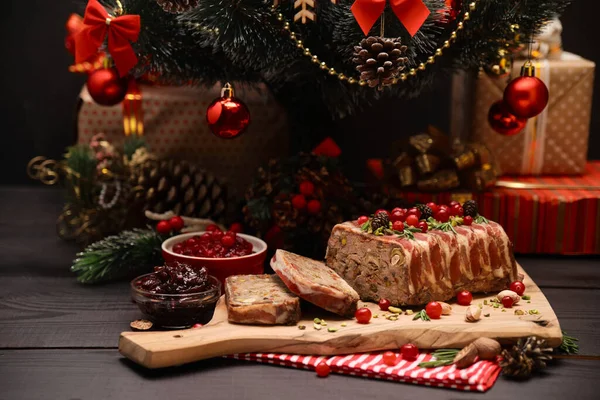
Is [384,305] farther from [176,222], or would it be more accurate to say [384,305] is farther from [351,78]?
[176,222]

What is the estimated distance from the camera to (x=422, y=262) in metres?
1.66

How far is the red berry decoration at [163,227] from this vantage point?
2033mm

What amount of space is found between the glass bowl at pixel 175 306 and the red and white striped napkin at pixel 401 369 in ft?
0.51

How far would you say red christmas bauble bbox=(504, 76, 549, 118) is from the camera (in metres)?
1.87

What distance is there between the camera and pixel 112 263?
1.97m

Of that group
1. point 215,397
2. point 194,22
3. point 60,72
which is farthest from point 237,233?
point 60,72

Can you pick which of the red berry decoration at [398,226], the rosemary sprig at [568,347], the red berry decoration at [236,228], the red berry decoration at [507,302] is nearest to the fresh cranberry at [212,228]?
the red berry decoration at [236,228]

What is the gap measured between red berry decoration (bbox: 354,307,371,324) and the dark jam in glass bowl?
1.01 ft

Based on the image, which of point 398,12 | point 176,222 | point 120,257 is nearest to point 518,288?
point 398,12

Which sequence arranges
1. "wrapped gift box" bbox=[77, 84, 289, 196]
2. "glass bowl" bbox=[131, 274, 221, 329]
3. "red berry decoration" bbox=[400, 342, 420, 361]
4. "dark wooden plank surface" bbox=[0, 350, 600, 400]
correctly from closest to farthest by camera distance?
"dark wooden plank surface" bbox=[0, 350, 600, 400]
"red berry decoration" bbox=[400, 342, 420, 361]
"glass bowl" bbox=[131, 274, 221, 329]
"wrapped gift box" bbox=[77, 84, 289, 196]

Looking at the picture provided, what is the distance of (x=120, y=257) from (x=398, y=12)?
94 centimetres

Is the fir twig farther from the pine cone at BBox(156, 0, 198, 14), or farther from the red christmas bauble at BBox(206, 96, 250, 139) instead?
the pine cone at BBox(156, 0, 198, 14)

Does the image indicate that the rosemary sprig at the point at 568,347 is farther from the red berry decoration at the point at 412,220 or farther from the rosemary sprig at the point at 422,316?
the red berry decoration at the point at 412,220

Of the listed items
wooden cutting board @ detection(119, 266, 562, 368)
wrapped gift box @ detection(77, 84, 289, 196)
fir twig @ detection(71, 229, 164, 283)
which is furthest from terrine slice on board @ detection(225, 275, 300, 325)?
wrapped gift box @ detection(77, 84, 289, 196)
